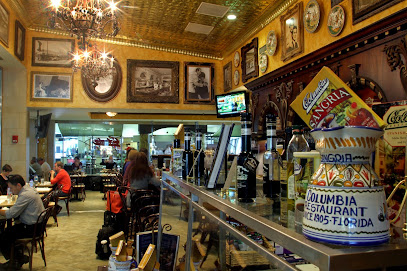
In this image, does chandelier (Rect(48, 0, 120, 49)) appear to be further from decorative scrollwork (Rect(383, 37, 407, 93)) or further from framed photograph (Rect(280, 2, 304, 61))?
decorative scrollwork (Rect(383, 37, 407, 93))

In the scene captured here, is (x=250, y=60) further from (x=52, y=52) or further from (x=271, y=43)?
(x=52, y=52)

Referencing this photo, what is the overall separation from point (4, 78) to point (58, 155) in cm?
727

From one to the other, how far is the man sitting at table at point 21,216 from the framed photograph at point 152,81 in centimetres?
513

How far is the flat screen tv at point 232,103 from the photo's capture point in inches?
351

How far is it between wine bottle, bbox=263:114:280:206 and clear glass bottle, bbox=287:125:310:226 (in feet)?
0.39

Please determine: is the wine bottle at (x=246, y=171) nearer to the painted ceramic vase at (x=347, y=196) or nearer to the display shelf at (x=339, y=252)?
the display shelf at (x=339, y=252)

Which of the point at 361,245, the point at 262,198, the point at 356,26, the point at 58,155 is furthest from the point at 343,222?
the point at 58,155

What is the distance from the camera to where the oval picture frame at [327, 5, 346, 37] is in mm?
4860

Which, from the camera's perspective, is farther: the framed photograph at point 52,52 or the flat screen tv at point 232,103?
the framed photograph at point 52,52

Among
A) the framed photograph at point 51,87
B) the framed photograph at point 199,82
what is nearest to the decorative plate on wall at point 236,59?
the framed photograph at point 199,82

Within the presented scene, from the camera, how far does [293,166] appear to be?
1180 mm

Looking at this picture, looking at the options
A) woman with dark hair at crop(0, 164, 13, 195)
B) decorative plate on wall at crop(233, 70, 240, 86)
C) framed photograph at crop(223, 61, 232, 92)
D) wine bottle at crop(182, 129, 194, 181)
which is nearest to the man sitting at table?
woman with dark hair at crop(0, 164, 13, 195)

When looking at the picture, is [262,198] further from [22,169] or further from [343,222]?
[22,169]

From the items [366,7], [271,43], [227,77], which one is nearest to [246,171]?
[366,7]
